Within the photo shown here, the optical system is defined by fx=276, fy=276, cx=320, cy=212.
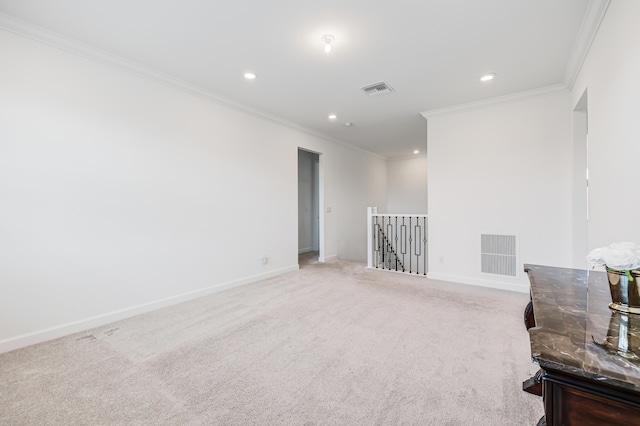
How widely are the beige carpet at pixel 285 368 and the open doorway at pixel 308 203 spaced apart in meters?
3.89

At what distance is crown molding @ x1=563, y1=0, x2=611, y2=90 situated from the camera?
2.08m

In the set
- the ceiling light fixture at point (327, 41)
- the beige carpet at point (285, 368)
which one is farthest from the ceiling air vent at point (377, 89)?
the beige carpet at point (285, 368)

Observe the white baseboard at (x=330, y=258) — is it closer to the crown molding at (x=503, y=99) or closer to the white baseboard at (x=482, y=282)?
the white baseboard at (x=482, y=282)

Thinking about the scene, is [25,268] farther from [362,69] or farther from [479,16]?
[479,16]

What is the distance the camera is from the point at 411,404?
1.64 m

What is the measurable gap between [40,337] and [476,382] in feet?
11.6

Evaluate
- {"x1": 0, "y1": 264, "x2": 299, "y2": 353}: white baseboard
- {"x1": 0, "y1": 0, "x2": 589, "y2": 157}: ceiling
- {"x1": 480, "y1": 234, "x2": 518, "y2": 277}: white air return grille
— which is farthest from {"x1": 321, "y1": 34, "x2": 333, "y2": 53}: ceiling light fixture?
{"x1": 480, "y1": 234, "x2": 518, "y2": 277}: white air return grille

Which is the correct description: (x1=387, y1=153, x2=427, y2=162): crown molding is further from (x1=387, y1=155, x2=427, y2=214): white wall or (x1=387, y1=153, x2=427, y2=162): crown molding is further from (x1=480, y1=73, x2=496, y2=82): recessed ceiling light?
(x1=480, y1=73, x2=496, y2=82): recessed ceiling light

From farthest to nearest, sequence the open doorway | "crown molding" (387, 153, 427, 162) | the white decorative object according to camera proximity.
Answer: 1. "crown molding" (387, 153, 427, 162)
2. the open doorway
3. the white decorative object

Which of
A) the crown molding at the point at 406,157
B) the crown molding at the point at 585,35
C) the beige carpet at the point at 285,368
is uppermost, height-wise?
the crown molding at the point at 406,157

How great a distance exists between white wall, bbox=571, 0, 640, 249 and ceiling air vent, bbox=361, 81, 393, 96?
1.91m

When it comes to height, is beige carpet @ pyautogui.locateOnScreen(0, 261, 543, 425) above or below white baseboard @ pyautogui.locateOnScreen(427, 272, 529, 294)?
below

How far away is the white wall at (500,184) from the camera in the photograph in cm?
362

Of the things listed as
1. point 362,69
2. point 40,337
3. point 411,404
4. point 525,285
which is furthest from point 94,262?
point 525,285
